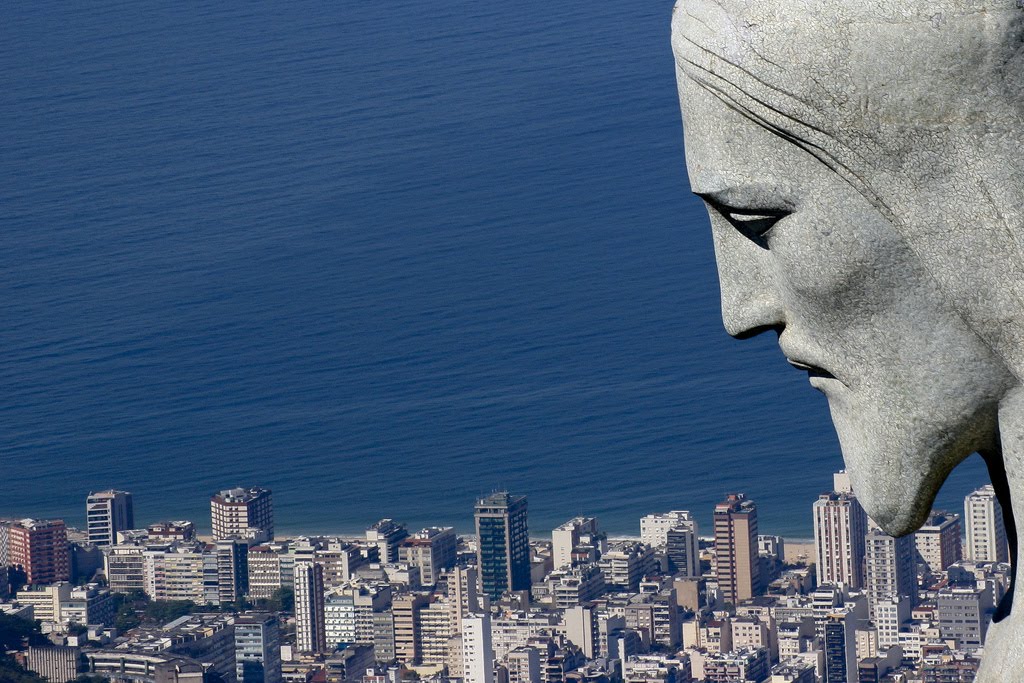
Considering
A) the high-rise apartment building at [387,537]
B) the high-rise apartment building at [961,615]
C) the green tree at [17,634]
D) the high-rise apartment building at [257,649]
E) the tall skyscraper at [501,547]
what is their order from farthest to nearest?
1. the high-rise apartment building at [387,537]
2. the tall skyscraper at [501,547]
3. the green tree at [17,634]
4. the high-rise apartment building at [257,649]
5. the high-rise apartment building at [961,615]

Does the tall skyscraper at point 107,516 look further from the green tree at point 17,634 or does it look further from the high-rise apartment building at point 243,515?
the green tree at point 17,634

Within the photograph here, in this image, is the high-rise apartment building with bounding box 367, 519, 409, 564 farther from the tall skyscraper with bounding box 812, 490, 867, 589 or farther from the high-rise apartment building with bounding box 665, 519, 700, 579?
the tall skyscraper with bounding box 812, 490, 867, 589

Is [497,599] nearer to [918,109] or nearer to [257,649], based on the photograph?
[257,649]

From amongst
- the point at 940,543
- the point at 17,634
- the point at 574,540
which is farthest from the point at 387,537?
the point at 940,543

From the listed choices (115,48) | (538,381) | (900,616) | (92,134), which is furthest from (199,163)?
(900,616)

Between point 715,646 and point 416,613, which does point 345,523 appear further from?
point 715,646

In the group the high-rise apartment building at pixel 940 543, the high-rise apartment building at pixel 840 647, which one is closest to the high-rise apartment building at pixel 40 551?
the high-rise apartment building at pixel 840 647

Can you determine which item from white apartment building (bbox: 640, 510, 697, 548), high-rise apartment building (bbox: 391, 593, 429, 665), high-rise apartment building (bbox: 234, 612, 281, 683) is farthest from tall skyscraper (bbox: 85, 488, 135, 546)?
white apartment building (bbox: 640, 510, 697, 548)
